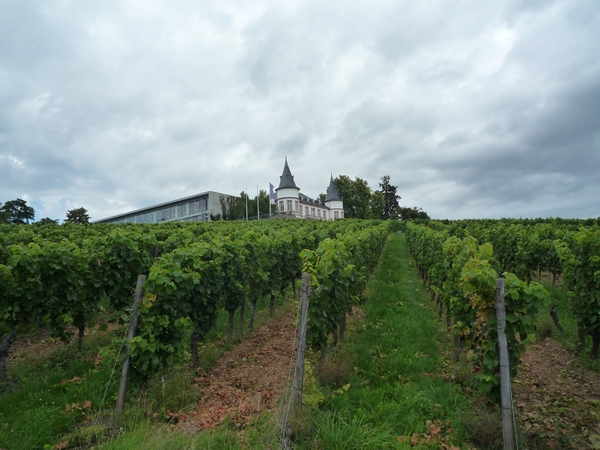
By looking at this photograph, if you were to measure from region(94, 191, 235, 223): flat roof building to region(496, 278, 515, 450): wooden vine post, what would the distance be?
227ft

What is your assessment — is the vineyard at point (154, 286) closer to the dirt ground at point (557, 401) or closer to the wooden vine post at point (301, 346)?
the wooden vine post at point (301, 346)

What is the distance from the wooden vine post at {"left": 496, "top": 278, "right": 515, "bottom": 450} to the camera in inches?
140

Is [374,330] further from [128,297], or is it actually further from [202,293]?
[128,297]

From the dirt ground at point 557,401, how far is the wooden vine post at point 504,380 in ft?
1.58

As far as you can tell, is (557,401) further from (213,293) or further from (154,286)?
(154,286)

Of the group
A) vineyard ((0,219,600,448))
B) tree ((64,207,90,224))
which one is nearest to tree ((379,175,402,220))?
tree ((64,207,90,224))

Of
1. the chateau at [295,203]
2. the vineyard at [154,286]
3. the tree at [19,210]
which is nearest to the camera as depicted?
the vineyard at [154,286]

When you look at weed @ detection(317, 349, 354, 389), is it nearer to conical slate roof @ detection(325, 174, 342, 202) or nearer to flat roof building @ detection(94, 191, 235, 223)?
flat roof building @ detection(94, 191, 235, 223)

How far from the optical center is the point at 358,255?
9234 millimetres

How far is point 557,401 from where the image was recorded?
473 cm

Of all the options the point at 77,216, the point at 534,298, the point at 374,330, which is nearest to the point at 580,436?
the point at 534,298

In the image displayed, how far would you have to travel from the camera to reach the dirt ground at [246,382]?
Answer: 4277 millimetres

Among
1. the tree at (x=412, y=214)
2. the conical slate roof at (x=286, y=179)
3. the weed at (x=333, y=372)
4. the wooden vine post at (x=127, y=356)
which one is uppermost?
the conical slate roof at (x=286, y=179)

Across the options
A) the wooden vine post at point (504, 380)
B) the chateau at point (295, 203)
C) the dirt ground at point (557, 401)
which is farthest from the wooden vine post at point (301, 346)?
the chateau at point (295, 203)
